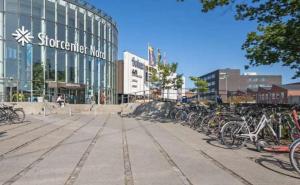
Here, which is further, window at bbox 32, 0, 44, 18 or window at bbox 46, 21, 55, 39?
window at bbox 46, 21, 55, 39

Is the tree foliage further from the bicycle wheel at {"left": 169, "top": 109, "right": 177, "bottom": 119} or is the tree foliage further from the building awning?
the bicycle wheel at {"left": 169, "top": 109, "right": 177, "bottom": 119}

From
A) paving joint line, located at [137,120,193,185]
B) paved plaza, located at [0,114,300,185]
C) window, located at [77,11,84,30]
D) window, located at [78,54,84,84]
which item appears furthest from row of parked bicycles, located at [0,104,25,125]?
window, located at [77,11,84,30]

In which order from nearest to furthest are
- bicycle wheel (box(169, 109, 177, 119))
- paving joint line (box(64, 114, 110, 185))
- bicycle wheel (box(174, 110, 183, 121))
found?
paving joint line (box(64, 114, 110, 185)) → bicycle wheel (box(174, 110, 183, 121)) → bicycle wheel (box(169, 109, 177, 119))

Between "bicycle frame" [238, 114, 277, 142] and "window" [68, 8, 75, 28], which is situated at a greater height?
"window" [68, 8, 75, 28]

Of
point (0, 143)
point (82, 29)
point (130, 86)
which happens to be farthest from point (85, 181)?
point (130, 86)

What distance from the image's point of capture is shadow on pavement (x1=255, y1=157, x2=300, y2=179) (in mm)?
7875

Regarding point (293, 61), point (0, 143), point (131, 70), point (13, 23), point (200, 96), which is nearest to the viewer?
point (0, 143)

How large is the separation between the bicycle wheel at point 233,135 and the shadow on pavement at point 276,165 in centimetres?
151

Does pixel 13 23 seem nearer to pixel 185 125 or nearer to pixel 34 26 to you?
pixel 34 26

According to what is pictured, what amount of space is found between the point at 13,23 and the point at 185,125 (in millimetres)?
25318

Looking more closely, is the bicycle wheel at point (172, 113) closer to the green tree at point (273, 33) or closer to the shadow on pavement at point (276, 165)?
the green tree at point (273, 33)

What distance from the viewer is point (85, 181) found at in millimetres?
6934

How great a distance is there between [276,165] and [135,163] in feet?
9.07

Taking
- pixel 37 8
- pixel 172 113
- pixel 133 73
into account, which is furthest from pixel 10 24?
pixel 133 73
